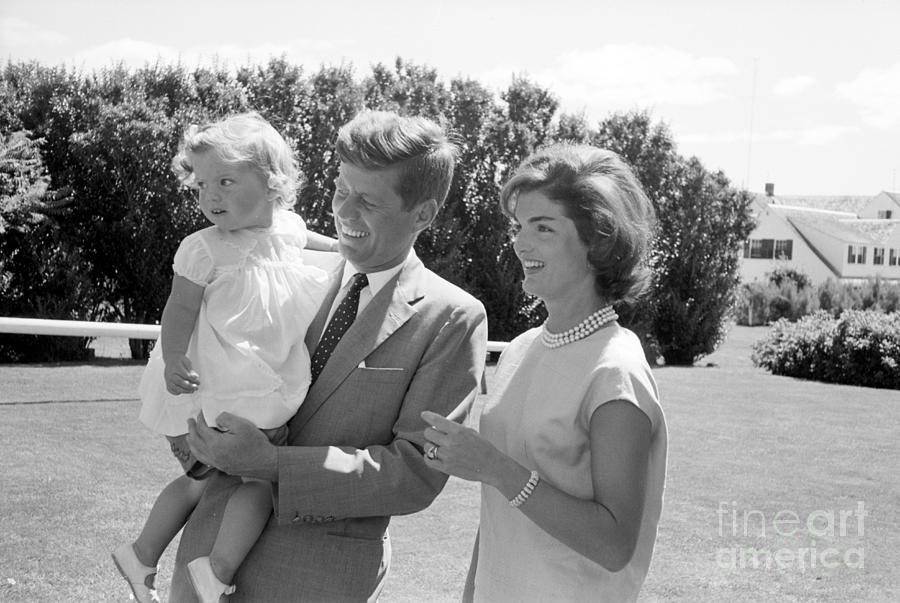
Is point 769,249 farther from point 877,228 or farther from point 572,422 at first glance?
point 572,422

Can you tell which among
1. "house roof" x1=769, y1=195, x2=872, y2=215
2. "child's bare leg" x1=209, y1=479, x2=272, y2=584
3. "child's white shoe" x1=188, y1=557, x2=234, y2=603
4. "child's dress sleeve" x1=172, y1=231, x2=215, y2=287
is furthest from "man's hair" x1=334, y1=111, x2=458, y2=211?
"house roof" x1=769, y1=195, x2=872, y2=215

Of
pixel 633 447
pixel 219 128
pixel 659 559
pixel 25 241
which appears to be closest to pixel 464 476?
pixel 633 447

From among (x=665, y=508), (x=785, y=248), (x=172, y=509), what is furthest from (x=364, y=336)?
(x=785, y=248)

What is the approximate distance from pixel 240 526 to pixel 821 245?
217 feet

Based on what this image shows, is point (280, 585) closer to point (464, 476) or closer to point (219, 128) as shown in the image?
point (464, 476)

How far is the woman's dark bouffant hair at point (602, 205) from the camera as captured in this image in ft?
7.79

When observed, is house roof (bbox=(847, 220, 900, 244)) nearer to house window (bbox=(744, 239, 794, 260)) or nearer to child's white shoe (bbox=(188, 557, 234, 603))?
house window (bbox=(744, 239, 794, 260))

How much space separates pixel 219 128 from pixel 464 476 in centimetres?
133

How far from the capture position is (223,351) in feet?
8.59

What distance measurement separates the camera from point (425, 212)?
2525 millimetres

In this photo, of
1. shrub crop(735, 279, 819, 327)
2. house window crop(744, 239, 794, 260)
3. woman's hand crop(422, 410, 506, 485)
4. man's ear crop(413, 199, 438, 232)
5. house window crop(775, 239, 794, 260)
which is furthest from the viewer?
house window crop(744, 239, 794, 260)

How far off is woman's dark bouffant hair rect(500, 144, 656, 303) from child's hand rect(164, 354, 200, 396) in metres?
0.97

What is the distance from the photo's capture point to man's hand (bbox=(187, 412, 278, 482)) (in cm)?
229

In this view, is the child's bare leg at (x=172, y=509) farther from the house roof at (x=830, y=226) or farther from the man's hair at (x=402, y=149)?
the house roof at (x=830, y=226)
